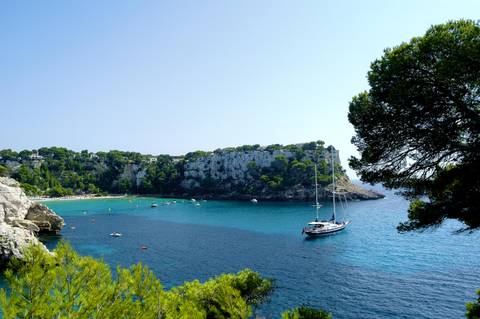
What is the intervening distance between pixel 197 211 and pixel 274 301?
7947 cm

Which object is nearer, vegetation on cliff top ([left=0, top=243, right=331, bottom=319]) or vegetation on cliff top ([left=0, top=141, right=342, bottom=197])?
vegetation on cliff top ([left=0, top=243, right=331, bottom=319])

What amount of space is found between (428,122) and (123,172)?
7332 inches

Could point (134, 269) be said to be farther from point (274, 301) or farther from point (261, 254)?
point (261, 254)

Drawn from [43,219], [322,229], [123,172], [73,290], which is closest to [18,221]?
[43,219]

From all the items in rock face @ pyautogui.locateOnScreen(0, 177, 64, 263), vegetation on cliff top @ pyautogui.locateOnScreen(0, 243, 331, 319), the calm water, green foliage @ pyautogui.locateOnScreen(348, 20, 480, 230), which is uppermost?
green foliage @ pyautogui.locateOnScreen(348, 20, 480, 230)

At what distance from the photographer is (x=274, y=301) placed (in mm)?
33531

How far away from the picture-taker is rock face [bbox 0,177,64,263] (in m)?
44.1

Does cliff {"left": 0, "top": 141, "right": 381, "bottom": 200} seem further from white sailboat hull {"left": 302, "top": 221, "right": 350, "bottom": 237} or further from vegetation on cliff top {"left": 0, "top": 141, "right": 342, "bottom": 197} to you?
white sailboat hull {"left": 302, "top": 221, "right": 350, "bottom": 237}

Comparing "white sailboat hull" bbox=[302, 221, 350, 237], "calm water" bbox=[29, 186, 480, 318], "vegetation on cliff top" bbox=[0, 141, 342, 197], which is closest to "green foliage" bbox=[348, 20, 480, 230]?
"calm water" bbox=[29, 186, 480, 318]

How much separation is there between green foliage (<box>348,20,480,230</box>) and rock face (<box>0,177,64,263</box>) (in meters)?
44.0

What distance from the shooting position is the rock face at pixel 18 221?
44125mm

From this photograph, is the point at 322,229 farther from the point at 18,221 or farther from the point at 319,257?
the point at 18,221

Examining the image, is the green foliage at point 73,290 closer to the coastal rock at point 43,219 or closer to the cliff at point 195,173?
the coastal rock at point 43,219

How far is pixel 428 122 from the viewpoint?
1505 centimetres
